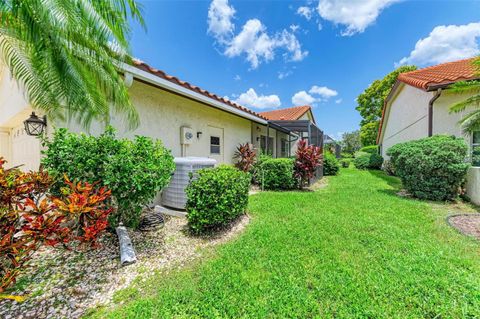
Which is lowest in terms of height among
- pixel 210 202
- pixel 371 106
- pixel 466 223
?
pixel 466 223

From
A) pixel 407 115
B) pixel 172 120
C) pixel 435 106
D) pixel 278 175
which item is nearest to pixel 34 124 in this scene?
pixel 172 120

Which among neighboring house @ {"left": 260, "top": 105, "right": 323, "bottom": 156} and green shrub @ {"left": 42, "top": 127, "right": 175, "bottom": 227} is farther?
neighboring house @ {"left": 260, "top": 105, "right": 323, "bottom": 156}

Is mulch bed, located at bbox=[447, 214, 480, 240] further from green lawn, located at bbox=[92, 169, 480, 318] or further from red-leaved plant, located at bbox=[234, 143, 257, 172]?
red-leaved plant, located at bbox=[234, 143, 257, 172]

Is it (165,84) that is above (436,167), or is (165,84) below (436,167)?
above

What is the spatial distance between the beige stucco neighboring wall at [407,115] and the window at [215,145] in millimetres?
9673

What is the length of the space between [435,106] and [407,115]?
3.95 metres

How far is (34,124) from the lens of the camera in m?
4.40

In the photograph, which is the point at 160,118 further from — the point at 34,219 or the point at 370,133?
the point at 370,133

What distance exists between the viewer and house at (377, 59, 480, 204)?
7614 mm

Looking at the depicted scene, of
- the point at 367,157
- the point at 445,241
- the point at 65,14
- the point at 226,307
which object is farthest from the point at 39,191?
the point at 367,157

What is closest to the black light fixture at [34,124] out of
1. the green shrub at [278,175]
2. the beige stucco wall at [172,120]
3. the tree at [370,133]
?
the beige stucco wall at [172,120]

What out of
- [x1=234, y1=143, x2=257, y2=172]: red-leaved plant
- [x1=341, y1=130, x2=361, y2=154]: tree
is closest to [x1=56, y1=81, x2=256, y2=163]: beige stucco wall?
[x1=234, y1=143, x2=257, y2=172]: red-leaved plant

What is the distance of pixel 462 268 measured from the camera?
9.47ft

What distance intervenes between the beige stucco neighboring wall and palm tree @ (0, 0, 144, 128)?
12067 mm
